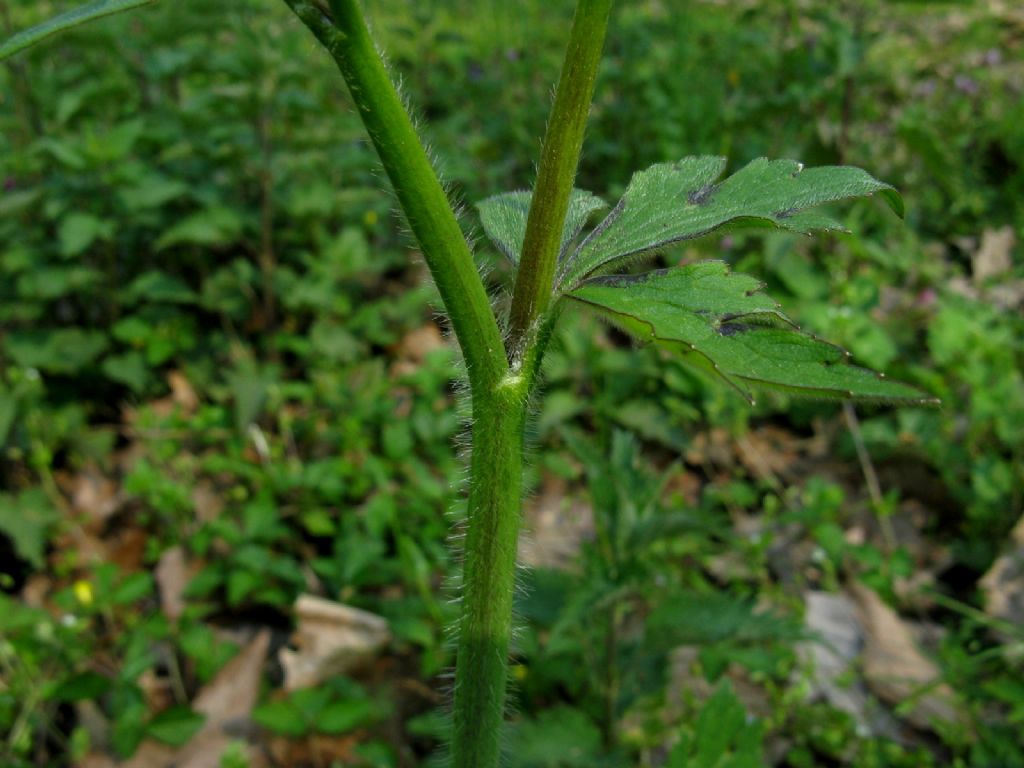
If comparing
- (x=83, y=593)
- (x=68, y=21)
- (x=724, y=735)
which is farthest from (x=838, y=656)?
(x=68, y=21)

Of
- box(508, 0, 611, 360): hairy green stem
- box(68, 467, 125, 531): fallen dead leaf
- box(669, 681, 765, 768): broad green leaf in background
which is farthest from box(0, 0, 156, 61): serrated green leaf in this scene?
box(68, 467, 125, 531): fallen dead leaf

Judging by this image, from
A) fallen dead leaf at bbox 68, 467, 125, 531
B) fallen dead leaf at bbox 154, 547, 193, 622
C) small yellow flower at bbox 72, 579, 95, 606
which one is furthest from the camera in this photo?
fallen dead leaf at bbox 68, 467, 125, 531

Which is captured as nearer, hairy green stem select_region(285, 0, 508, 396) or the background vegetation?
hairy green stem select_region(285, 0, 508, 396)

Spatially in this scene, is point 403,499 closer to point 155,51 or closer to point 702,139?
point 702,139

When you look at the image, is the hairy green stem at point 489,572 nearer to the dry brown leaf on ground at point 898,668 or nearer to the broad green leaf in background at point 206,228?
the dry brown leaf on ground at point 898,668

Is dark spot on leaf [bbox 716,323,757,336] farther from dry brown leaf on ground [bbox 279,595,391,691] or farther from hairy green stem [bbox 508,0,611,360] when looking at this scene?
dry brown leaf on ground [bbox 279,595,391,691]

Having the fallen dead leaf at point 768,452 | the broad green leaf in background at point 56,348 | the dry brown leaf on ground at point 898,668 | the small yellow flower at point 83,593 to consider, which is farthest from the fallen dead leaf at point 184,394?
the dry brown leaf on ground at point 898,668

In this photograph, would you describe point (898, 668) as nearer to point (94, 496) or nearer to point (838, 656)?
point (838, 656)
